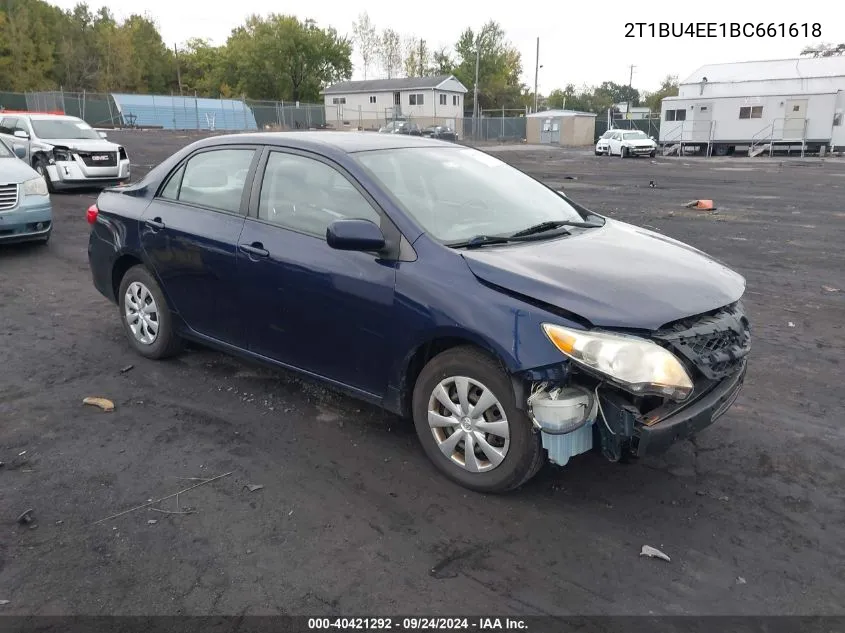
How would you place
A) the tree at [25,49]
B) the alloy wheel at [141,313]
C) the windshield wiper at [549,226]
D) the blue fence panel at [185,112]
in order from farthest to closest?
the tree at [25,49]
the blue fence panel at [185,112]
the alloy wheel at [141,313]
the windshield wiper at [549,226]

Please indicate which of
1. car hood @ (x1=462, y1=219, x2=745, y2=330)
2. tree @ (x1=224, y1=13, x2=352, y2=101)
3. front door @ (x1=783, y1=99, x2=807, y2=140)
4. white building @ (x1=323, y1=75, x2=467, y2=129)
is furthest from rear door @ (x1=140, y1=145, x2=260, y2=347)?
tree @ (x1=224, y1=13, x2=352, y2=101)

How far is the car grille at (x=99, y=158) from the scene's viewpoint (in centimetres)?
1517

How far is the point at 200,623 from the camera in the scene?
2.67m

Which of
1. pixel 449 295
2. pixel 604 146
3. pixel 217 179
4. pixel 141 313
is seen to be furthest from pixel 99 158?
pixel 604 146

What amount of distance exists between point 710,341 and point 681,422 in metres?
0.44

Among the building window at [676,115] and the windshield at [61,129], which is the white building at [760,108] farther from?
the windshield at [61,129]

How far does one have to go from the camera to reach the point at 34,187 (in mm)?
9125

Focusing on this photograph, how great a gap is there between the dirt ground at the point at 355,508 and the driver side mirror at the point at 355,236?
3.98 ft

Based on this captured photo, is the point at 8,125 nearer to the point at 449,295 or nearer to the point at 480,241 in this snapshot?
the point at 480,241

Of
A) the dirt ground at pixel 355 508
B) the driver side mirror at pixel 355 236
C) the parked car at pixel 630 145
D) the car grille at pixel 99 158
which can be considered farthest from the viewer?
the parked car at pixel 630 145

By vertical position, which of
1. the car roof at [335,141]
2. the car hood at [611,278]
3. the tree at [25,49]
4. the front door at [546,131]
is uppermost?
the tree at [25,49]

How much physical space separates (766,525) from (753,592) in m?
0.55

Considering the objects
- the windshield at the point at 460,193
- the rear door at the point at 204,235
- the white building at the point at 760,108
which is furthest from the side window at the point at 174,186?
the white building at the point at 760,108

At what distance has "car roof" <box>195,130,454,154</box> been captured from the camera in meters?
4.28
